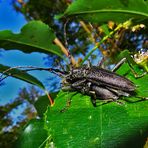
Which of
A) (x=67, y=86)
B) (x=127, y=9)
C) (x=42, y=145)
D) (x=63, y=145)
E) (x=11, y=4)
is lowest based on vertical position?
(x=63, y=145)

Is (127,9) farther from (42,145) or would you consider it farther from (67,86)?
(42,145)

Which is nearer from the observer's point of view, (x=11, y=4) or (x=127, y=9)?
(x=127, y=9)

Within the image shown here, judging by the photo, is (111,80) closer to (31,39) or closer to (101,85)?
(101,85)

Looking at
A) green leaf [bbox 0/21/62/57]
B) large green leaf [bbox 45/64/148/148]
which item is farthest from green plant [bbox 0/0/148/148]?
green leaf [bbox 0/21/62/57]

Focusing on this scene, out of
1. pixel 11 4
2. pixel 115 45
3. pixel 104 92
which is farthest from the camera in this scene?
pixel 11 4

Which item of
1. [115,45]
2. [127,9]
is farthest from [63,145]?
[115,45]

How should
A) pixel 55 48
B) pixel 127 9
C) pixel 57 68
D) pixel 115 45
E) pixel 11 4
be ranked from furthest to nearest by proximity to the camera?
pixel 11 4 < pixel 115 45 < pixel 55 48 < pixel 127 9 < pixel 57 68

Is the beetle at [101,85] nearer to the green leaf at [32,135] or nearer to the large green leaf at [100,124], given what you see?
the large green leaf at [100,124]

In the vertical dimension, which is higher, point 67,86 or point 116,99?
point 67,86
